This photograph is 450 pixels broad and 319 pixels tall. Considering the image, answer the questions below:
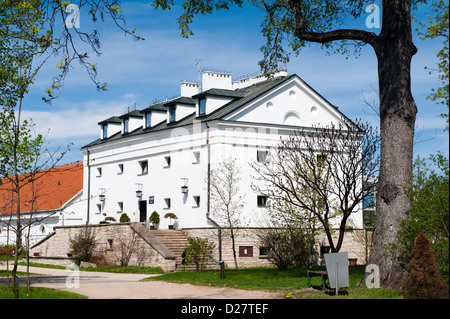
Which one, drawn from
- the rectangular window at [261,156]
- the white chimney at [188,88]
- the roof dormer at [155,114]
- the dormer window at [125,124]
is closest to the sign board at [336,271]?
the rectangular window at [261,156]

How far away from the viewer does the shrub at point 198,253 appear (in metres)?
30.6

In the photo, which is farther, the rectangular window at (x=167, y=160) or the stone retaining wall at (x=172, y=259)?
the rectangular window at (x=167, y=160)

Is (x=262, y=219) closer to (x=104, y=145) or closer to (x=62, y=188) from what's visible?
(x=104, y=145)

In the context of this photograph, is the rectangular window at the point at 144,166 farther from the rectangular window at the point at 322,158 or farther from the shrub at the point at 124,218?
the rectangular window at the point at 322,158

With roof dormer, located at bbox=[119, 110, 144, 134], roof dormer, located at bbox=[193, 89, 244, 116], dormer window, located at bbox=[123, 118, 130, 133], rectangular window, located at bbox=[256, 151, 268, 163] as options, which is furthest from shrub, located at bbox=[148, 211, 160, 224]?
dormer window, located at bbox=[123, 118, 130, 133]

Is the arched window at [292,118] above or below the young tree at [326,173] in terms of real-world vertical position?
above

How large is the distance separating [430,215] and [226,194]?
2073 centimetres

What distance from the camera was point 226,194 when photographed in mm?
33250

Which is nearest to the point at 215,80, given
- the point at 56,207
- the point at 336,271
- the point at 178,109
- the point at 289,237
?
the point at 178,109

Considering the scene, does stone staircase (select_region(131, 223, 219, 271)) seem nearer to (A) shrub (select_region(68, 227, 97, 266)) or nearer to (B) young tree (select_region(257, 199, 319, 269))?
(A) shrub (select_region(68, 227, 97, 266))

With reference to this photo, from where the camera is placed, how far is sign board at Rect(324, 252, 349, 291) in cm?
1429

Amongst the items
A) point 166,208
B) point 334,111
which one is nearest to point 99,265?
point 166,208

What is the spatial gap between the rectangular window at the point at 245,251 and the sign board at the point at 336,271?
1857cm

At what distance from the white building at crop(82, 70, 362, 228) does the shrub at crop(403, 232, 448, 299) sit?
830 inches
